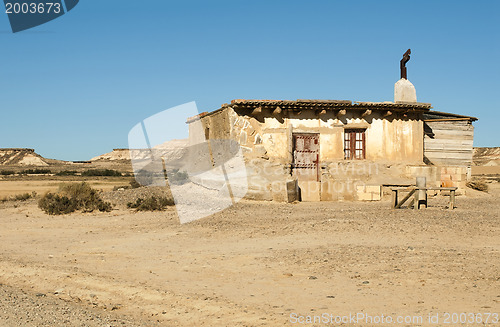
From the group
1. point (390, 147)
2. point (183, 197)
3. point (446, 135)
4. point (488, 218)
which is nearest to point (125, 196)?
point (183, 197)

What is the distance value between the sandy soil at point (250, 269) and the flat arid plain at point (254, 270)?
21mm

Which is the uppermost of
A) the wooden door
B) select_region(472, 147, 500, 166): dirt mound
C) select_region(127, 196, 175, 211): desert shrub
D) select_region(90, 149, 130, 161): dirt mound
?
the wooden door

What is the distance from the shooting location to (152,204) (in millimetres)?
15922

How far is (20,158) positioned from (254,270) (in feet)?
305

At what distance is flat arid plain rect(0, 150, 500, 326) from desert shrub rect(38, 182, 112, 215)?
272 centimetres

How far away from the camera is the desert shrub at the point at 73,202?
16125 mm

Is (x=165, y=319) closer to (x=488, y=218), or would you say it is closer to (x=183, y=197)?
(x=488, y=218)

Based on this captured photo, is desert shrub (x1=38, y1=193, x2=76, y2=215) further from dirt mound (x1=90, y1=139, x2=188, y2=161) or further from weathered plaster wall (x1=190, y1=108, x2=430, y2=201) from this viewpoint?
dirt mound (x1=90, y1=139, x2=188, y2=161)

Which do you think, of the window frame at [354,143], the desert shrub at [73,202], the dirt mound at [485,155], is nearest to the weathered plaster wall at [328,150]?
the window frame at [354,143]

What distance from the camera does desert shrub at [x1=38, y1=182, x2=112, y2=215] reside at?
16.1 metres

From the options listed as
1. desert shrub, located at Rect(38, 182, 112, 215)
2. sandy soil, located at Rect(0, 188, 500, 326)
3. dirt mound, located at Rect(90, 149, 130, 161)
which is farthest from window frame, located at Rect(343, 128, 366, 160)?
dirt mound, located at Rect(90, 149, 130, 161)

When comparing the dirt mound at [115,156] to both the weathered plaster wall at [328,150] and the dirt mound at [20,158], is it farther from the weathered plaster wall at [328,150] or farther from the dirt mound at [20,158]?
the weathered plaster wall at [328,150]

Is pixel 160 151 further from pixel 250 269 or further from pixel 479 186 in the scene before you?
pixel 250 269

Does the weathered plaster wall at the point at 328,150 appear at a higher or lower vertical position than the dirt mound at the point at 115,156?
higher
